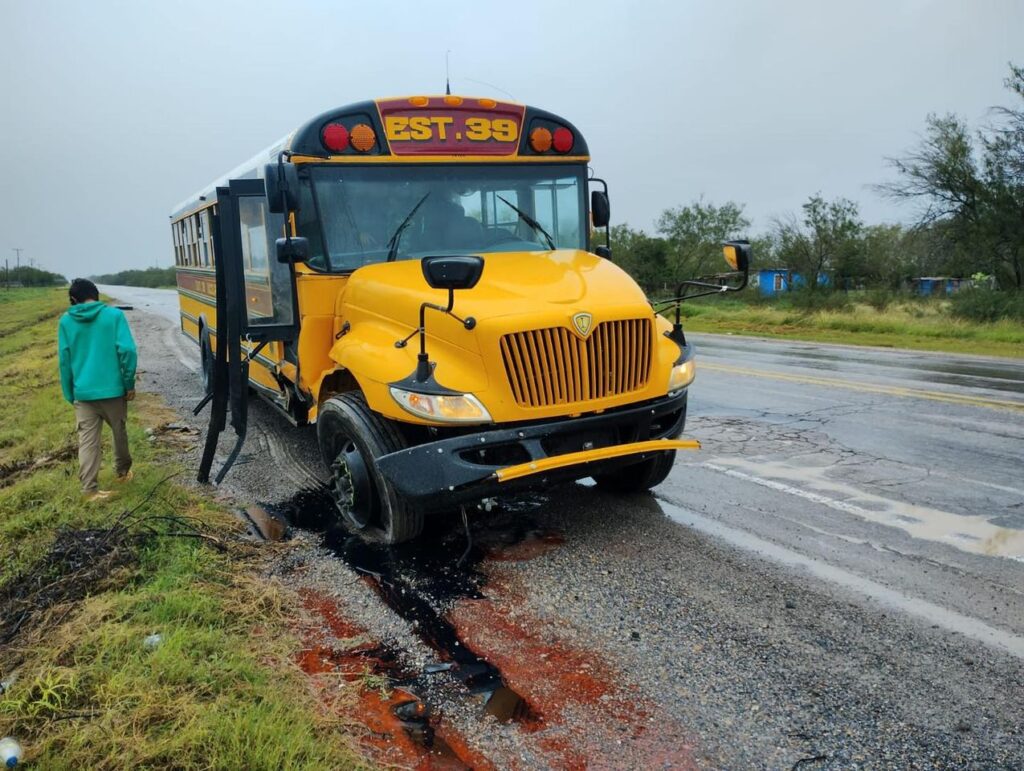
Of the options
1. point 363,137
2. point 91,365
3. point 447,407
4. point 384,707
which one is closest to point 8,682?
point 384,707

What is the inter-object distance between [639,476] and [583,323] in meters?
1.68

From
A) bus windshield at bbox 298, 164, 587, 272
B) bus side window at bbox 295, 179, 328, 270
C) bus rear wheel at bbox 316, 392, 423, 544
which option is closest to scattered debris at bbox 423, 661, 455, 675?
bus rear wheel at bbox 316, 392, 423, 544

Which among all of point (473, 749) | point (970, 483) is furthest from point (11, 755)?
point (970, 483)

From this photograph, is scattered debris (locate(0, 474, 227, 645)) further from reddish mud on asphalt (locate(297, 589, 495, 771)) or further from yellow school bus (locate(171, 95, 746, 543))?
reddish mud on asphalt (locate(297, 589, 495, 771))

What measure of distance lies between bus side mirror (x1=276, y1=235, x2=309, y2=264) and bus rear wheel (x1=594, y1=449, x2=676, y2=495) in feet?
7.99

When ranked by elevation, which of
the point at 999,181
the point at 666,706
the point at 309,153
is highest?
the point at 999,181

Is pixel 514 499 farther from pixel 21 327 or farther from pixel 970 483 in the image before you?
pixel 21 327

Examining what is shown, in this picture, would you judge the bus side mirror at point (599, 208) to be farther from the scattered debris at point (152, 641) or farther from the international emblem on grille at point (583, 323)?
the scattered debris at point (152, 641)

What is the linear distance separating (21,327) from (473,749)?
33.1m

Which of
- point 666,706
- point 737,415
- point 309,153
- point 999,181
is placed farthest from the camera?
point 999,181

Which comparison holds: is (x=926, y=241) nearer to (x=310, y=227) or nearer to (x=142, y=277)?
(x=310, y=227)

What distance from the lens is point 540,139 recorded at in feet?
18.3

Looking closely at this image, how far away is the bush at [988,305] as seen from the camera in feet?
63.7

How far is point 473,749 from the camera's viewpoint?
2689mm
